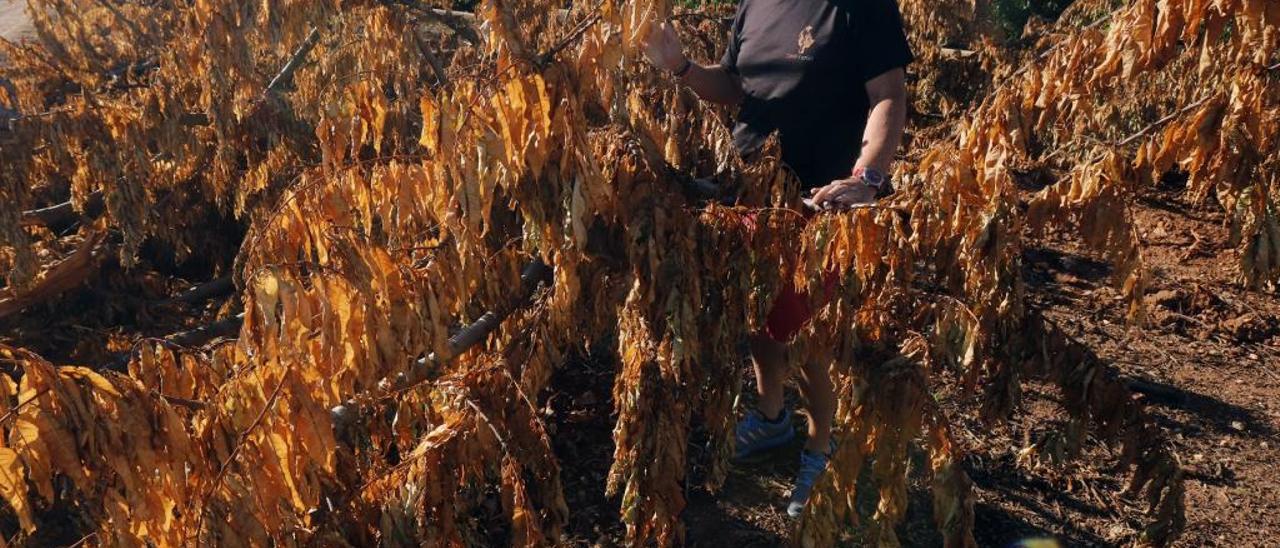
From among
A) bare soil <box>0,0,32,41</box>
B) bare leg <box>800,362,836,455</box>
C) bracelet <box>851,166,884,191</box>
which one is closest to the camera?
bracelet <box>851,166,884,191</box>

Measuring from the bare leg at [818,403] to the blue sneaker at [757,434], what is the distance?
0.34m

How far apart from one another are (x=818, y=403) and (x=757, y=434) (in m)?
0.49

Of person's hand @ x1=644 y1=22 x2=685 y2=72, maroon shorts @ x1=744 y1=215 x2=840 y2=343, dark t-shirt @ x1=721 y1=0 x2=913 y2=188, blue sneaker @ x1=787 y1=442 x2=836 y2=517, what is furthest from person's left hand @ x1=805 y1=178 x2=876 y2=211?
blue sneaker @ x1=787 y1=442 x2=836 y2=517

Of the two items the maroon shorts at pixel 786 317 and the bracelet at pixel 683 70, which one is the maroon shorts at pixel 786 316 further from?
the bracelet at pixel 683 70

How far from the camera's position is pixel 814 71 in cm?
302

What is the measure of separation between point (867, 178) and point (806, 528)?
0.93m

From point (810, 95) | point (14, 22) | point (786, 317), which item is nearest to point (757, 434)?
point (786, 317)

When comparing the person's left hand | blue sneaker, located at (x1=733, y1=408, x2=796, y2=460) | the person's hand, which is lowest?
blue sneaker, located at (x1=733, y1=408, x2=796, y2=460)

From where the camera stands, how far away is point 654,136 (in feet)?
8.93

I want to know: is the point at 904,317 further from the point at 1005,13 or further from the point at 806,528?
the point at 1005,13

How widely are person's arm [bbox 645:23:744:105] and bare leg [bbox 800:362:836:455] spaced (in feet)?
3.31

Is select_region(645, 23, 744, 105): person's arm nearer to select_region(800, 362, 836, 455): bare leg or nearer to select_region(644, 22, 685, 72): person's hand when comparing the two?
select_region(644, 22, 685, 72): person's hand

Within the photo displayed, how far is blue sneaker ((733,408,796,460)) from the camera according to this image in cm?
371

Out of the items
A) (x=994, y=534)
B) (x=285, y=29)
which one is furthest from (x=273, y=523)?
(x=285, y=29)
